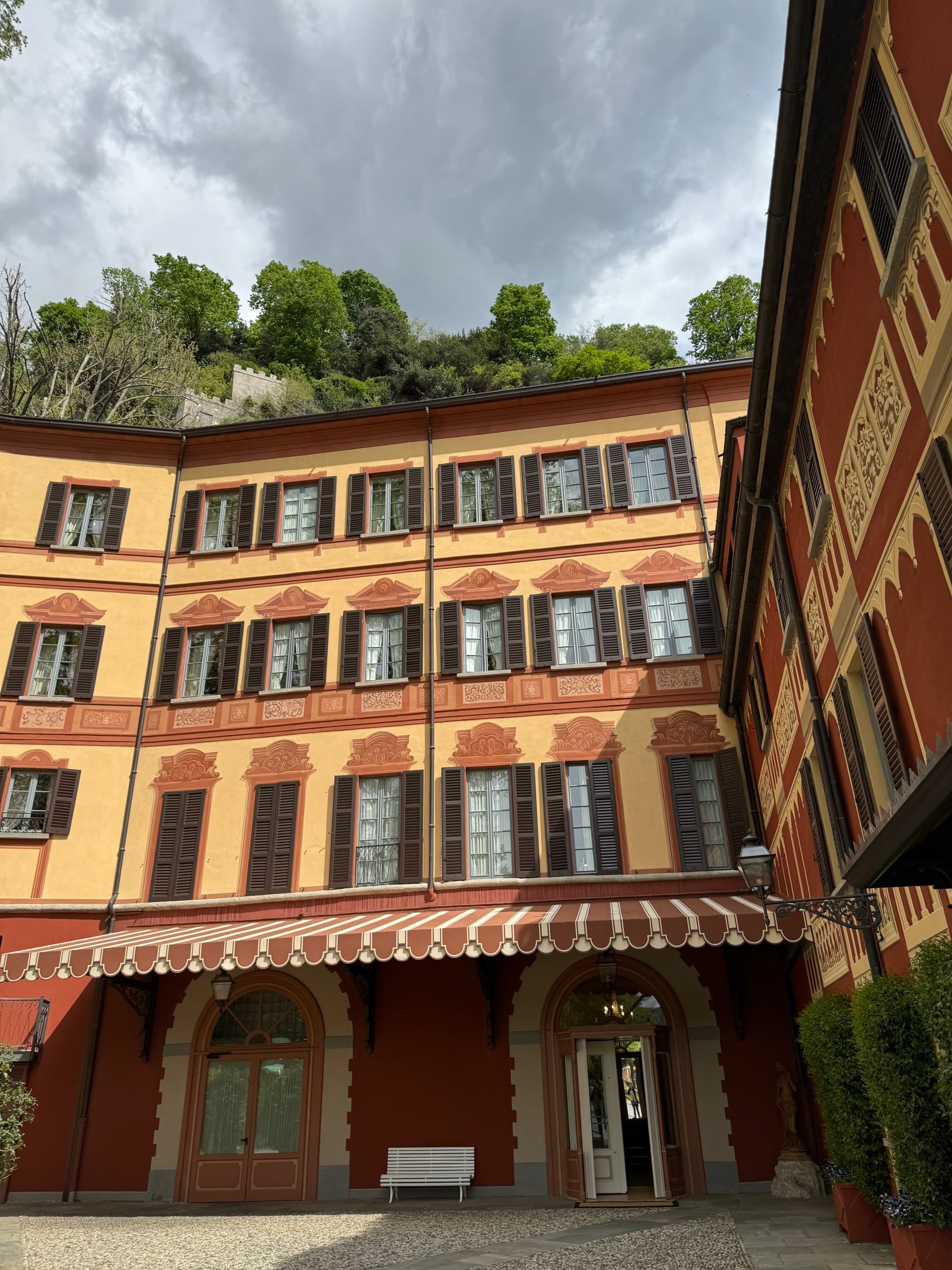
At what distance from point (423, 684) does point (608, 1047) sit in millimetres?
6383

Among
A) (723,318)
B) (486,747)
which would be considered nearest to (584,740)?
(486,747)

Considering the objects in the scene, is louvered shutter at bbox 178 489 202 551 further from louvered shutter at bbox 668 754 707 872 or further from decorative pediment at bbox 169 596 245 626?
louvered shutter at bbox 668 754 707 872

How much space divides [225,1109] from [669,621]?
10355mm

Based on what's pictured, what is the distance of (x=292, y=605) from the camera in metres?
17.1

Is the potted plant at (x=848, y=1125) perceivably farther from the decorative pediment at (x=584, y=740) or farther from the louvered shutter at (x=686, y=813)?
the decorative pediment at (x=584, y=740)

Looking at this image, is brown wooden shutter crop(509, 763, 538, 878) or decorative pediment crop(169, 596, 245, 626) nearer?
brown wooden shutter crop(509, 763, 538, 878)

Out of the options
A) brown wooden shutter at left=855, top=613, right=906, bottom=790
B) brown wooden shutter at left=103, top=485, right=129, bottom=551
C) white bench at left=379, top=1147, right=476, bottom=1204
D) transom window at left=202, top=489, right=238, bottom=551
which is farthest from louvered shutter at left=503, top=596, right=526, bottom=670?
brown wooden shutter at left=855, top=613, right=906, bottom=790

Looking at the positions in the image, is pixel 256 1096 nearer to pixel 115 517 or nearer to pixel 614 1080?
pixel 614 1080

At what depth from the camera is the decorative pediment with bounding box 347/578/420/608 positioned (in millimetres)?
16797

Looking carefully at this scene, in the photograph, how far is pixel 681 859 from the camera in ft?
46.3

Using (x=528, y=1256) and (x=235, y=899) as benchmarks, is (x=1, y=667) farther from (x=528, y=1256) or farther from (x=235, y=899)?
(x=528, y=1256)

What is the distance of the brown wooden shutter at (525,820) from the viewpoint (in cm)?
1438

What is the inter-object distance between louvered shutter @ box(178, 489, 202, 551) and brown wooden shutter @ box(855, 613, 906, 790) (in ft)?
45.6

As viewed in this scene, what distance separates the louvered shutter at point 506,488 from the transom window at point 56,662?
26.4 feet
